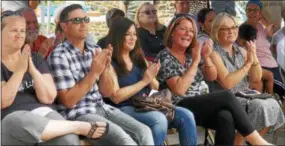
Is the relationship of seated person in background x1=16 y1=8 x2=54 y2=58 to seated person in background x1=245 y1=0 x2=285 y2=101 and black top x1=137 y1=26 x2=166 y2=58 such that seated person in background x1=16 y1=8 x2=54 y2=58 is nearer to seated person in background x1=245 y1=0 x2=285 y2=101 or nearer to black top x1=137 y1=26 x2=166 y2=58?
black top x1=137 y1=26 x2=166 y2=58

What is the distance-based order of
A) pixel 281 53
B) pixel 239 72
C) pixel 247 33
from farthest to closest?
1. pixel 247 33
2. pixel 281 53
3. pixel 239 72

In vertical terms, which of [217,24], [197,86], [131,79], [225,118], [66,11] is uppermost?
[66,11]

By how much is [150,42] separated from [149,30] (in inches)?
8.4

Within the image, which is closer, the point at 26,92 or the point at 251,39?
the point at 26,92

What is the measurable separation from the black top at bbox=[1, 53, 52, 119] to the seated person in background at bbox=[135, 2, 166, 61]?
2.26 m

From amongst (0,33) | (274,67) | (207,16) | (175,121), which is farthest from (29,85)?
(274,67)

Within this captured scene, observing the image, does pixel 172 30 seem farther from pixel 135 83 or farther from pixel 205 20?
pixel 205 20

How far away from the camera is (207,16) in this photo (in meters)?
6.45

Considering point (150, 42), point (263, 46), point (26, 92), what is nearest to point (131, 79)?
point (26, 92)

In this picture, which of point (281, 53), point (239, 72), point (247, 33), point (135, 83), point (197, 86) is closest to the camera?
point (135, 83)

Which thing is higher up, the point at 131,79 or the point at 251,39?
the point at 131,79

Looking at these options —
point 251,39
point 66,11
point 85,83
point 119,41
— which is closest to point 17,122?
point 85,83

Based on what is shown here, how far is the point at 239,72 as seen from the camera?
512 cm

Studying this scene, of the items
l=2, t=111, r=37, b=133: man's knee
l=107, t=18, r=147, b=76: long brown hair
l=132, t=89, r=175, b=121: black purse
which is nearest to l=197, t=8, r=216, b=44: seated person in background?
l=107, t=18, r=147, b=76: long brown hair
